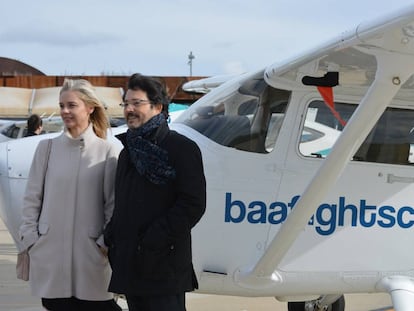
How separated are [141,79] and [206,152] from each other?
1147 mm

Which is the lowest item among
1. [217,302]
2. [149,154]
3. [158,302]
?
[217,302]

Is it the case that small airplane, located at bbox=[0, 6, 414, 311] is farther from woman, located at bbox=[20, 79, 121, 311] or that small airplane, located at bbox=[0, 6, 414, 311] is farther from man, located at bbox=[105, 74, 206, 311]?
man, located at bbox=[105, 74, 206, 311]

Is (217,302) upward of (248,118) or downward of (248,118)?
downward

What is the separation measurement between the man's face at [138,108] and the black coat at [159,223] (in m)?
0.09

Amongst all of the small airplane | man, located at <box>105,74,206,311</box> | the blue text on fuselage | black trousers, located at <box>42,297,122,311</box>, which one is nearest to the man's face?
man, located at <box>105,74,206,311</box>

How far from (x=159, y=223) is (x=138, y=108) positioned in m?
0.53

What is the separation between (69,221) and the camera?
291cm

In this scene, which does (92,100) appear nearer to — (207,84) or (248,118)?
(248,118)

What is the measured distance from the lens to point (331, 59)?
362 cm

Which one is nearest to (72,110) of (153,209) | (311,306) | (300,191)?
(153,209)

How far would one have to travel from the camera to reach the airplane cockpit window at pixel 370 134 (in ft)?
12.9

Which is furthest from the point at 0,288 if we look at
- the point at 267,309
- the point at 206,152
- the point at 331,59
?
the point at 331,59

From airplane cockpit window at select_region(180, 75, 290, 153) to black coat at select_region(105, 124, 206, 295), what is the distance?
1.20 metres

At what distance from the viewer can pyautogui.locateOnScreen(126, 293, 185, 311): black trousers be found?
8.98 feet
